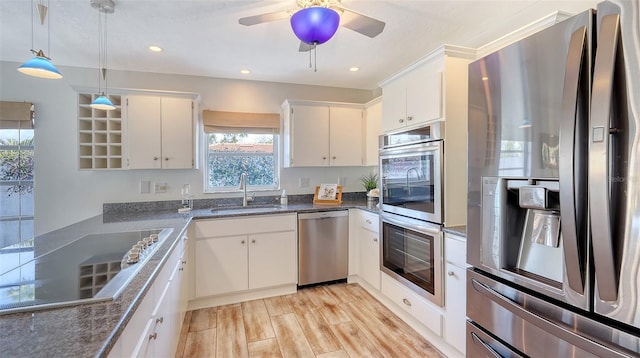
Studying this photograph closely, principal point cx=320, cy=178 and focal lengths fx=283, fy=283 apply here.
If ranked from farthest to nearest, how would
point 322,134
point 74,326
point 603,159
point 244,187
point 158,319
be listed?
point 322,134 → point 244,187 → point 158,319 → point 603,159 → point 74,326

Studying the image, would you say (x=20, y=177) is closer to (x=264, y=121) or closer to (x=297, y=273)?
(x=264, y=121)

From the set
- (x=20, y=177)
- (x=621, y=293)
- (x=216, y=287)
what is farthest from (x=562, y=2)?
(x=20, y=177)

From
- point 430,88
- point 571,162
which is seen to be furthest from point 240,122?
point 571,162

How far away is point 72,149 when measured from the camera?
3.00 m

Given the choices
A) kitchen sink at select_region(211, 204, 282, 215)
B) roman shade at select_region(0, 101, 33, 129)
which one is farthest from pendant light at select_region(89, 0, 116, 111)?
kitchen sink at select_region(211, 204, 282, 215)

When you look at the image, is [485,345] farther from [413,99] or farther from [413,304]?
[413,99]

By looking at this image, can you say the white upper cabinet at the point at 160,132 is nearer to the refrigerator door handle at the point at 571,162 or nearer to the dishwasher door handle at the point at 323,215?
the dishwasher door handle at the point at 323,215

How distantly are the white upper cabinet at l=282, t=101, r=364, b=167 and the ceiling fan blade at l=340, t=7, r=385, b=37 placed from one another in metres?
1.75

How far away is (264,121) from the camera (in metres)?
3.55

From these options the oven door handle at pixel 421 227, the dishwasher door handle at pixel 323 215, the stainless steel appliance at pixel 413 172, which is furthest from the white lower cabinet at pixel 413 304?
the dishwasher door handle at pixel 323 215

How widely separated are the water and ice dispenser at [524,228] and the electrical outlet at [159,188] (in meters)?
3.20

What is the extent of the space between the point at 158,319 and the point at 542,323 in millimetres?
1735

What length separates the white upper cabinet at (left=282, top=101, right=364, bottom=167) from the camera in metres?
3.44

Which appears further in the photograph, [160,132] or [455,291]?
[160,132]
